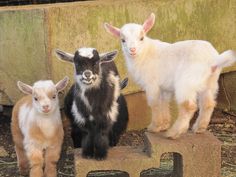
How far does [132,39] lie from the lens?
356 cm

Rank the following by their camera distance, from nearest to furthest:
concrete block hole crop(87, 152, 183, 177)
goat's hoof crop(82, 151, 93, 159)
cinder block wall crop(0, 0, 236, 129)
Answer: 1. goat's hoof crop(82, 151, 93, 159)
2. concrete block hole crop(87, 152, 183, 177)
3. cinder block wall crop(0, 0, 236, 129)

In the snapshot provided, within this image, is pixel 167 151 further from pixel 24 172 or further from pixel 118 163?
pixel 24 172

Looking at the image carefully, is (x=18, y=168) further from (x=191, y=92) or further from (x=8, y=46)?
(x=191, y=92)

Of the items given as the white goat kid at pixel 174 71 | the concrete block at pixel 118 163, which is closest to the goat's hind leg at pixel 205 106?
the white goat kid at pixel 174 71

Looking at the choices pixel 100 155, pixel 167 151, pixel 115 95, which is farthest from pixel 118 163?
pixel 115 95

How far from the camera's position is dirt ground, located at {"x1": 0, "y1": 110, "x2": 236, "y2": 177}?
4402mm

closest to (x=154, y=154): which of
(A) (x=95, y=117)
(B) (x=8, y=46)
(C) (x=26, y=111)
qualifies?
(A) (x=95, y=117)

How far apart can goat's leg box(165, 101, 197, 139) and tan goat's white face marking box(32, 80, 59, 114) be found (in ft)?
2.72

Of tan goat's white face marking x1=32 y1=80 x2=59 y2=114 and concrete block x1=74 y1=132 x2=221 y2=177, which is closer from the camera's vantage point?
concrete block x1=74 y1=132 x2=221 y2=177

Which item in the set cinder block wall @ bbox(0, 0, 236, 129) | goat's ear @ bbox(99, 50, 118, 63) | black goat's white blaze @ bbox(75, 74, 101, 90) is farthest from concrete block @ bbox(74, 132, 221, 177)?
cinder block wall @ bbox(0, 0, 236, 129)

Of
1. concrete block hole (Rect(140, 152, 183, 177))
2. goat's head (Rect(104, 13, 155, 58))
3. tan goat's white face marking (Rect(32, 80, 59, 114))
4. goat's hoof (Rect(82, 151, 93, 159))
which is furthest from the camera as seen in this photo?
concrete block hole (Rect(140, 152, 183, 177))

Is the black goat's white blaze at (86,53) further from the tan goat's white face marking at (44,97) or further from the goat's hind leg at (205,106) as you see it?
the goat's hind leg at (205,106)

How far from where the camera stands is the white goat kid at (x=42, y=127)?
3836 mm

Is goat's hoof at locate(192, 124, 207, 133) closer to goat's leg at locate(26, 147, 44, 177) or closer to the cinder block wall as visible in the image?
goat's leg at locate(26, 147, 44, 177)
